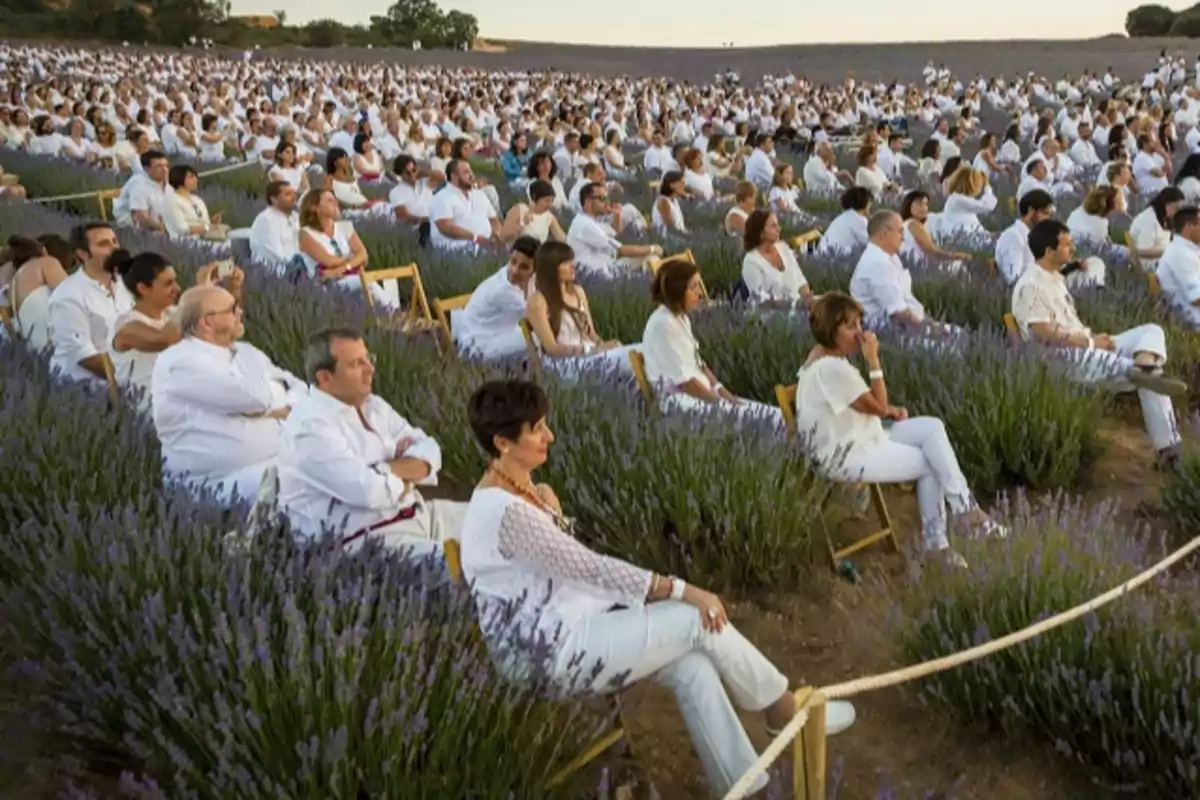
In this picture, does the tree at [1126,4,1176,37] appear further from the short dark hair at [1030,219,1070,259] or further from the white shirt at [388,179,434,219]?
the short dark hair at [1030,219,1070,259]

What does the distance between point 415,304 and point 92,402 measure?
3296mm

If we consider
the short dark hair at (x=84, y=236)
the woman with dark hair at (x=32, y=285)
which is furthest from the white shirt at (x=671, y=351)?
the woman with dark hair at (x=32, y=285)

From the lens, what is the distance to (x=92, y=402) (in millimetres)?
4242

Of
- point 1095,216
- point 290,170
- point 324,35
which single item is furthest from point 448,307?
point 324,35

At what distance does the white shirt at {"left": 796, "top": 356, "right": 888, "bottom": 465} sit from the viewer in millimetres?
4262

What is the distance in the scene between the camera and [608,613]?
279 cm

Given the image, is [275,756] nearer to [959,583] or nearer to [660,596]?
[660,596]

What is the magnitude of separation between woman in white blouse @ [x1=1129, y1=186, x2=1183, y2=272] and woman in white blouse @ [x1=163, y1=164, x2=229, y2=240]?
22.3 feet

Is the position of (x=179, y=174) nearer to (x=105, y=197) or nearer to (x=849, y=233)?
(x=105, y=197)

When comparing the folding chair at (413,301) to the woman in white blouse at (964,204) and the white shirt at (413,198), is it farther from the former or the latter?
the woman in white blouse at (964,204)

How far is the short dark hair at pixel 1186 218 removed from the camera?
A: 6.72 meters

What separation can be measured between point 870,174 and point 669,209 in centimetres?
406

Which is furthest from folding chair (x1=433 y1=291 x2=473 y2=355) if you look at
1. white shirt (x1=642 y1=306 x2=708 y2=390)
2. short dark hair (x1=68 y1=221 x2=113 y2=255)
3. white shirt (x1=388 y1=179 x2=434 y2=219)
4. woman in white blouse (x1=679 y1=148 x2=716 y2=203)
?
woman in white blouse (x1=679 y1=148 x2=716 y2=203)

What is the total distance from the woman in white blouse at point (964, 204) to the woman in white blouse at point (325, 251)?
504 cm
